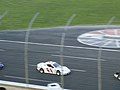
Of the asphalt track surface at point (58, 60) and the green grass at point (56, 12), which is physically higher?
the green grass at point (56, 12)

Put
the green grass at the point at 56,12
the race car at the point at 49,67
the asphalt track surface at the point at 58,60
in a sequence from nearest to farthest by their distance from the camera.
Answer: the asphalt track surface at the point at 58,60 < the race car at the point at 49,67 < the green grass at the point at 56,12

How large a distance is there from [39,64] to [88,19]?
1151 cm

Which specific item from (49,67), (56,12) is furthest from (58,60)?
(56,12)

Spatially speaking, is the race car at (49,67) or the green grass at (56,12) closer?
the race car at (49,67)

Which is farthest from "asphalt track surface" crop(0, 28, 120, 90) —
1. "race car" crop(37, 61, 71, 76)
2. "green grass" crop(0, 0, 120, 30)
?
"green grass" crop(0, 0, 120, 30)

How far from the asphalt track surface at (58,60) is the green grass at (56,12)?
11.1ft

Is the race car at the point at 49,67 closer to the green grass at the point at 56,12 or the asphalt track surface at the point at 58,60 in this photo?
the asphalt track surface at the point at 58,60

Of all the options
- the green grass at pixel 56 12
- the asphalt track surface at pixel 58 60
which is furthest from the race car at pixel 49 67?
the green grass at pixel 56 12

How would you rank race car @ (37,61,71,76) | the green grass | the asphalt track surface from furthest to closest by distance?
the green grass → race car @ (37,61,71,76) → the asphalt track surface

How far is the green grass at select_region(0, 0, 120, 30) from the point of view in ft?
95.8

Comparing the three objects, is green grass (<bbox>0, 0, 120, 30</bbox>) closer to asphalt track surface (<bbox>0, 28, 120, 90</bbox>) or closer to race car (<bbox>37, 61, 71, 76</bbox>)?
asphalt track surface (<bbox>0, 28, 120, 90</bbox>)

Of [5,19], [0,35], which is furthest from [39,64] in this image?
[5,19]

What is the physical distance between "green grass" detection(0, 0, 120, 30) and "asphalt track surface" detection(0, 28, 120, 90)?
3.37 meters

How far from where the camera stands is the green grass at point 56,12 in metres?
29.2
